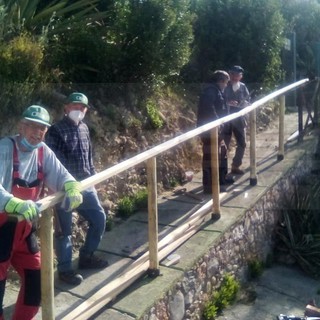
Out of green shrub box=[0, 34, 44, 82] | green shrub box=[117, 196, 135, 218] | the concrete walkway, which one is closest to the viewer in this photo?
the concrete walkway

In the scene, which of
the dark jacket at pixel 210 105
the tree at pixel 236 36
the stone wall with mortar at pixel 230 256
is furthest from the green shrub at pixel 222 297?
the tree at pixel 236 36

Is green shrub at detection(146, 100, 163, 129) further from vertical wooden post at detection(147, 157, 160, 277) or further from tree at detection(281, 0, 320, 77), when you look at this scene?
tree at detection(281, 0, 320, 77)

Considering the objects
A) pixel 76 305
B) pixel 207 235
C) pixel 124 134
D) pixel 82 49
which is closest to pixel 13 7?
pixel 82 49

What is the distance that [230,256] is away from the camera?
6.36 meters

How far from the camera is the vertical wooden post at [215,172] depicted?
244 inches

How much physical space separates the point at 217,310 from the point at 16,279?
1798mm

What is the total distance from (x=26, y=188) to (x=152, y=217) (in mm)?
1291

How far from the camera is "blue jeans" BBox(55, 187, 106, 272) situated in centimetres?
486

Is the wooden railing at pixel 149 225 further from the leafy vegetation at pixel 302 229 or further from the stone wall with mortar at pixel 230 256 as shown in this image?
the leafy vegetation at pixel 302 229

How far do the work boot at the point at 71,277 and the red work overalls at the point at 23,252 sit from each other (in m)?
0.74

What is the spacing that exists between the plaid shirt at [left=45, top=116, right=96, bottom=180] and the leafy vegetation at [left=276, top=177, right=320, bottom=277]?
326 cm

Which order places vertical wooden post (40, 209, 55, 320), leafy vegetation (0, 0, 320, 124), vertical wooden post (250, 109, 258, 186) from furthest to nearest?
vertical wooden post (250, 109, 258, 186) < leafy vegetation (0, 0, 320, 124) < vertical wooden post (40, 209, 55, 320)

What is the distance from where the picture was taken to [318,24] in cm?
1458

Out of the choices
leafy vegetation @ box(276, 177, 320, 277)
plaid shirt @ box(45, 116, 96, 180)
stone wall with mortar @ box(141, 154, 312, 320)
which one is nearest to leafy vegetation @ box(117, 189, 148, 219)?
stone wall with mortar @ box(141, 154, 312, 320)
